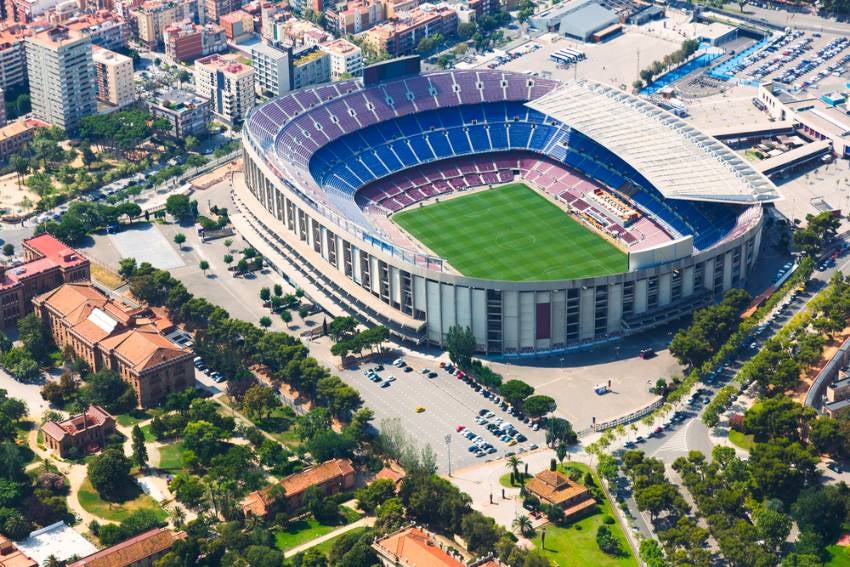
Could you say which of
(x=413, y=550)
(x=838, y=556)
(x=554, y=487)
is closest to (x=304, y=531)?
(x=413, y=550)

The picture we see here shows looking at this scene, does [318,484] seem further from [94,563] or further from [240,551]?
[94,563]

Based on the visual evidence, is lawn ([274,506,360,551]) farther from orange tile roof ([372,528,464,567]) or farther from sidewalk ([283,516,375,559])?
orange tile roof ([372,528,464,567])


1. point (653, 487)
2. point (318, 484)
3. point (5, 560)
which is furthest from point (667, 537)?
point (5, 560)

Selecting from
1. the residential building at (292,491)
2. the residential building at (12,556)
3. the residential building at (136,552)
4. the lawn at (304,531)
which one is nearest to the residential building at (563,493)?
the lawn at (304,531)

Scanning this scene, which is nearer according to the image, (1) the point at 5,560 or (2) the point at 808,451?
(1) the point at 5,560
